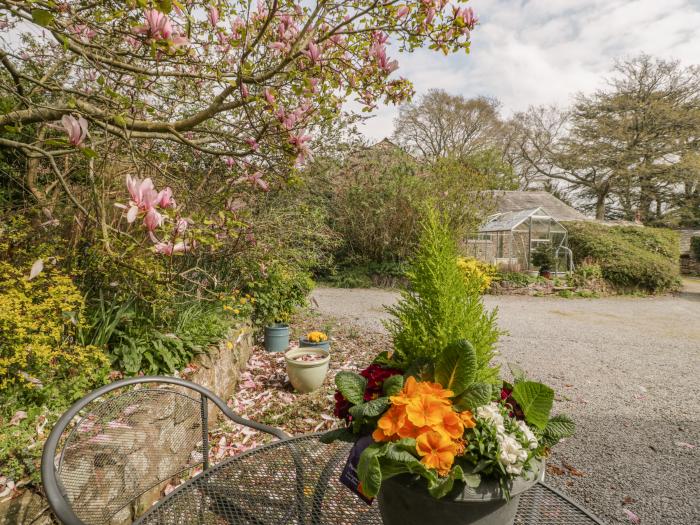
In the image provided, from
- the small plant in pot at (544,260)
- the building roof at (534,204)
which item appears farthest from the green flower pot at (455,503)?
the building roof at (534,204)

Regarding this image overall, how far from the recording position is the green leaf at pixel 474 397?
92 centimetres

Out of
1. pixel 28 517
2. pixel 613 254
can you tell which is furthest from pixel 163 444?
pixel 613 254

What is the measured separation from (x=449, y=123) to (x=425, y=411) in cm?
2610

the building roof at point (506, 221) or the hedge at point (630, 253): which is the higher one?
the building roof at point (506, 221)

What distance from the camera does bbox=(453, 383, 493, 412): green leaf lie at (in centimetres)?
92

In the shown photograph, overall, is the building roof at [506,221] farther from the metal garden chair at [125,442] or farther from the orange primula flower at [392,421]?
the orange primula flower at [392,421]

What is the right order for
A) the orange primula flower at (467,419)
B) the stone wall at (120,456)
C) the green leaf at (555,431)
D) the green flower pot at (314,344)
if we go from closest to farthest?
1. the orange primula flower at (467,419)
2. the green leaf at (555,431)
3. the stone wall at (120,456)
4. the green flower pot at (314,344)

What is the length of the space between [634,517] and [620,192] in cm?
2837

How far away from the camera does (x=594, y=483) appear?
2.62 meters

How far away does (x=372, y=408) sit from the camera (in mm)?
935

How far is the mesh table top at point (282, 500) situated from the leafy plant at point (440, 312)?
0.52m

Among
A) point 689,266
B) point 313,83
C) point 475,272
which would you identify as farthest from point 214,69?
point 689,266

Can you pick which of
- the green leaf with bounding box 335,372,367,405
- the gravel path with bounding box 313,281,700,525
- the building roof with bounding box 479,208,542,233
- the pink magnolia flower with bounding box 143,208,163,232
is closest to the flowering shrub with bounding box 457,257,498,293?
the green leaf with bounding box 335,372,367,405

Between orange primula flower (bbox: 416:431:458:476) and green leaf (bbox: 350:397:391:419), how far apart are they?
0.13 meters
